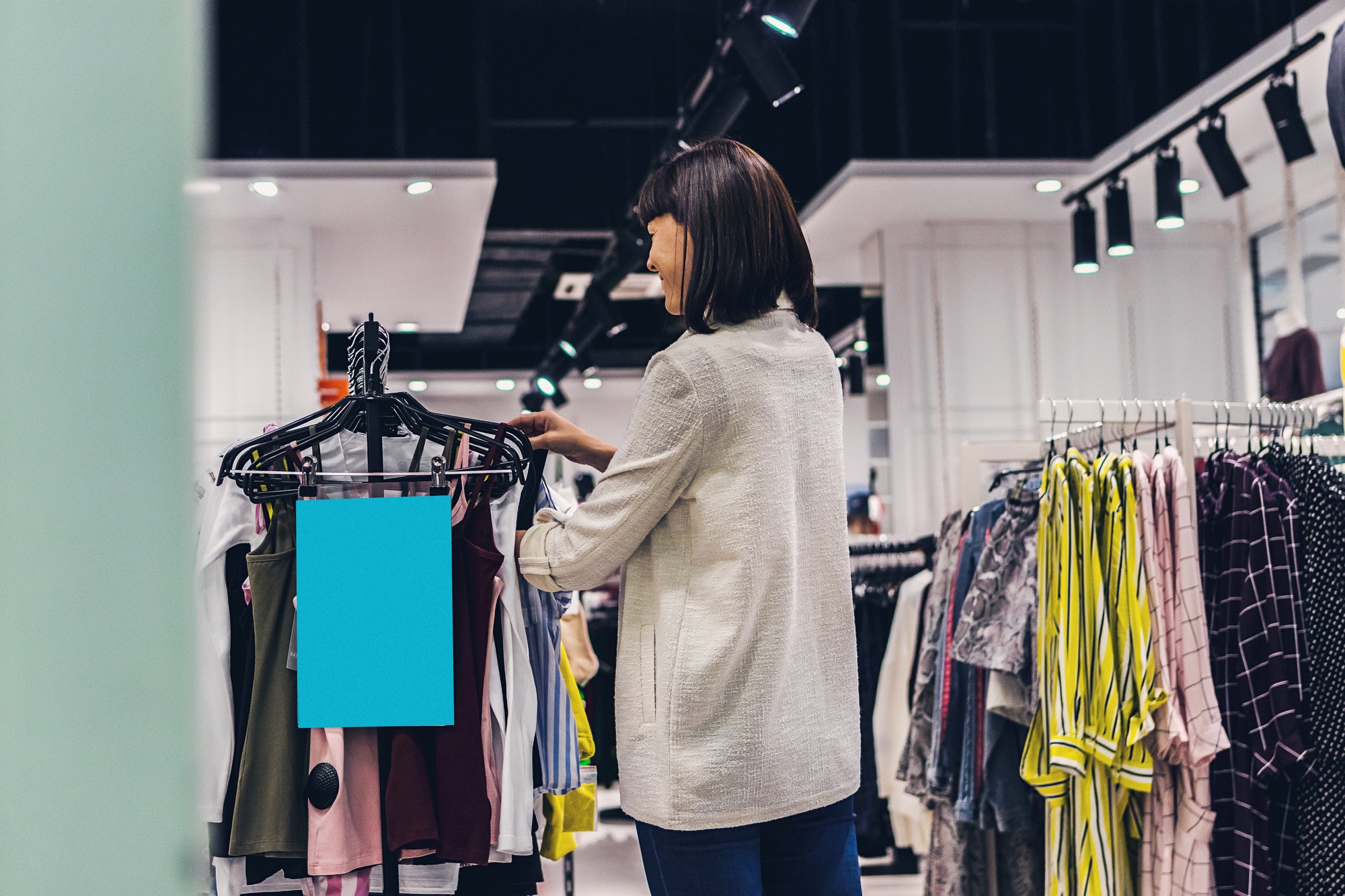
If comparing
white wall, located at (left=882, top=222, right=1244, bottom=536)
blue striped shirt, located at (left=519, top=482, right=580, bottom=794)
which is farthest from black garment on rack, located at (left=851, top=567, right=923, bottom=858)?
blue striped shirt, located at (left=519, top=482, right=580, bottom=794)

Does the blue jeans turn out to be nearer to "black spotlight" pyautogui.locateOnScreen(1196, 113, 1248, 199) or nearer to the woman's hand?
the woman's hand

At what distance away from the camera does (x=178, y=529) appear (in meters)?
0.23

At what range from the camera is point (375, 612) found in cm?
159

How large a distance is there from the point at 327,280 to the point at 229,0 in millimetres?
2396

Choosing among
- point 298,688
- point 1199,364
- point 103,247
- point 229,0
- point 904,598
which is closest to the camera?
point 103,247

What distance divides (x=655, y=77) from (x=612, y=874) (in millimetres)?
4307

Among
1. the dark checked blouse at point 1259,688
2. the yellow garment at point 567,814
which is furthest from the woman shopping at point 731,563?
the dark checked blouse at point 1259,688

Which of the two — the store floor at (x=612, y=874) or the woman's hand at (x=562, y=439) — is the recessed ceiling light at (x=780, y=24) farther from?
the store floor at (x=612, y=874)

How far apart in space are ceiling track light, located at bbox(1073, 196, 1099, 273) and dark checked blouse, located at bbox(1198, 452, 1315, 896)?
11.1 feet

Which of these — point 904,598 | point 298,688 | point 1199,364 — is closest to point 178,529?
point 298,688

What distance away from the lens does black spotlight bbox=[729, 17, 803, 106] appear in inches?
171

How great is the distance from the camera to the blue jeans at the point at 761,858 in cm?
139

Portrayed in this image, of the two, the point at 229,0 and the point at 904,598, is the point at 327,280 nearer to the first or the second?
the point at 229,0

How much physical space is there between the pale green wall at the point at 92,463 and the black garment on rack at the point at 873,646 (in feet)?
14.0
